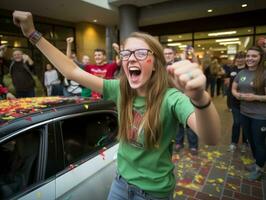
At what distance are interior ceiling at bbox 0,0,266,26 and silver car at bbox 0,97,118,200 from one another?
8095 mm

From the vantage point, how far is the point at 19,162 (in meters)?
1.75

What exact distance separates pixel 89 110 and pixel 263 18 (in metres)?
10.7

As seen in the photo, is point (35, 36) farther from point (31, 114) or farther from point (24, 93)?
point (24, 93)

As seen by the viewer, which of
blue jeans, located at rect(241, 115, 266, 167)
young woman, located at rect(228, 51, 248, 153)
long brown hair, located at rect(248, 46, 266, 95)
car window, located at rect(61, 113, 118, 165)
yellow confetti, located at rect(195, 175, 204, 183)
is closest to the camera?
car window, located at rect(61, 113, 118, 165)

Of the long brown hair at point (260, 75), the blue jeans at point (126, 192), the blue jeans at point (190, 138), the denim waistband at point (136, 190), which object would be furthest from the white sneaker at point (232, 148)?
the denim waistband at point (136, 190)

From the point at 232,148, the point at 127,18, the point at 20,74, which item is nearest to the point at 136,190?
the point at 232,148

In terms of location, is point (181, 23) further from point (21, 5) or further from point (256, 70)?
point (256, 70)

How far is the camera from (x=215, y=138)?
0.98 m

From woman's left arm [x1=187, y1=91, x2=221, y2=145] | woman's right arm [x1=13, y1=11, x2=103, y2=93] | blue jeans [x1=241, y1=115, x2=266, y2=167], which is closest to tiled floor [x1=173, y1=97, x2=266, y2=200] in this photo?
blue jeans [x1=241, y1=115, x2=266, y2=167]

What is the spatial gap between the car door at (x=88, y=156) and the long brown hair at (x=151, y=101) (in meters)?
0.65

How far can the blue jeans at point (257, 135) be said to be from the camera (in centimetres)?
329

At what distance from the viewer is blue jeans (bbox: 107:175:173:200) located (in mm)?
1416

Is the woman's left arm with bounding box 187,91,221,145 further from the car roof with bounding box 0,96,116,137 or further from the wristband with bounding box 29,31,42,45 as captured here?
the car roof with bounding box 0,96,116,137

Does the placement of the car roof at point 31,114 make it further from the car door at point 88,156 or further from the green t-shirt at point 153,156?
the green t-shirt at point 153,156
